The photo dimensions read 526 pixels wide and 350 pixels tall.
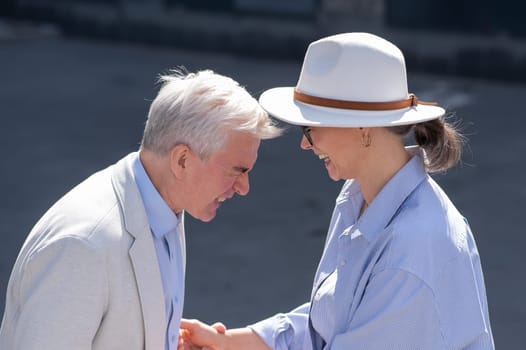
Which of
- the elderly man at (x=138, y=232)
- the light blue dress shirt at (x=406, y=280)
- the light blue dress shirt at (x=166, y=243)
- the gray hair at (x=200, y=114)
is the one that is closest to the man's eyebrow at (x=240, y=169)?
the elderly man at (x=138, y=232)

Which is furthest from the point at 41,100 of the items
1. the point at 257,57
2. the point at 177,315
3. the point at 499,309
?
the point at 177,315

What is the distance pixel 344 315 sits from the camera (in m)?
2.63

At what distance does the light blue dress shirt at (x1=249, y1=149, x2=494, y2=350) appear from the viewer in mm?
→ 2471

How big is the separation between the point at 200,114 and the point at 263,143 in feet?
20.4

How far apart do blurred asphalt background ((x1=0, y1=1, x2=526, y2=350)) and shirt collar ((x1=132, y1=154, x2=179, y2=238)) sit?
317cm

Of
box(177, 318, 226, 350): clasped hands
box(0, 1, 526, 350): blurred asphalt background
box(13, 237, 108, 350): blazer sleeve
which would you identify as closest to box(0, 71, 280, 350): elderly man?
box(13, 237, 108, 350): blazer sleeve

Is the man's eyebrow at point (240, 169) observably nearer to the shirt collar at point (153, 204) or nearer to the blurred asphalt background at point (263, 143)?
the shirt collar at point (153, 204)

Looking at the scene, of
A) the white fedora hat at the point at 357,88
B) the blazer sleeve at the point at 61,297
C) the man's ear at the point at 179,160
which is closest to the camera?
the blazer sleeve at the point at 61,297

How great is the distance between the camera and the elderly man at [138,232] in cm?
247

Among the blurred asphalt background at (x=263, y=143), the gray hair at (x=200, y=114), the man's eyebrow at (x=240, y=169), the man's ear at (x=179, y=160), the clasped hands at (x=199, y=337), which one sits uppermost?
the gray hair at (x=200, y=114)

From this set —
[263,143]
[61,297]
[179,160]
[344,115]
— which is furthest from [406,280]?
[263,143]

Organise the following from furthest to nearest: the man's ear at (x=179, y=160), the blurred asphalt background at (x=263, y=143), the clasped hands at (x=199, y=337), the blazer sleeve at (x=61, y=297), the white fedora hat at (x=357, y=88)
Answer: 1. the blurred asphalt background at (x=263, y=143)
2. the clasped hands at (x=199, y=337)
3. the man's ear at (x=179, y=160)
4. the white fedora hat at (x=357, y=88)
5. the blazer sleeve at (x=61, y=297)

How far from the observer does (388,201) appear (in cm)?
264

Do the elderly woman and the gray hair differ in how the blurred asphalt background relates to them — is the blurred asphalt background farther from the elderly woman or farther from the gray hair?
the gray hair
